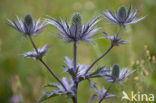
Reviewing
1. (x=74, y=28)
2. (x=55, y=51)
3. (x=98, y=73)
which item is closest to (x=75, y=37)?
(x=74, y=28)

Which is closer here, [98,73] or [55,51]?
[98,73]

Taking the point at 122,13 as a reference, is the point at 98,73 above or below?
below

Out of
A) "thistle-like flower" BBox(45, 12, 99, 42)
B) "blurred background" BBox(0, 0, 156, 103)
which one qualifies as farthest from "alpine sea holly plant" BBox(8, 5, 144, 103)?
"blurred background" BBox(0, 0, 156, 103)

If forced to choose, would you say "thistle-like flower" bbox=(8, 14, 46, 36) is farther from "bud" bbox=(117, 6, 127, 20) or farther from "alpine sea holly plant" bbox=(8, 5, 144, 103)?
"bud" bbox=(117, 6, 127, 20)

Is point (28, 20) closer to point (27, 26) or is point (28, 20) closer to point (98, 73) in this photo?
point (27, 26)

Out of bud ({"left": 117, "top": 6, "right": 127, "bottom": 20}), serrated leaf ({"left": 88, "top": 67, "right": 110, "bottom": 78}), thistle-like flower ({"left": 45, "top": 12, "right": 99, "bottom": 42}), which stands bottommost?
serrated leaf ({"left": 88, "top": 67, "right": 110, "bottom": 78})

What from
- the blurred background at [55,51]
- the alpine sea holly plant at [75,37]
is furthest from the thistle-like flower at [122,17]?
the blurred background at [55,51]

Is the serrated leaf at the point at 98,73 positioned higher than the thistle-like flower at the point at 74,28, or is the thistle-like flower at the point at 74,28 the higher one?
the thistle-like flower at the point at 74,28

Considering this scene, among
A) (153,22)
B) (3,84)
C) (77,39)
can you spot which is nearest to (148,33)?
(153,22)

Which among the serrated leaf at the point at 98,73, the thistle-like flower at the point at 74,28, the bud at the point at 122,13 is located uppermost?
the bud at the point at 122,13

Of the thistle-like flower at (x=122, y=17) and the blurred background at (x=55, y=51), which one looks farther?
the blurred background at (x=55, y=51)

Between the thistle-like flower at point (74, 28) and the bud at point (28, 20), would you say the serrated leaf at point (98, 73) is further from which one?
the bud at point (28, 20)
